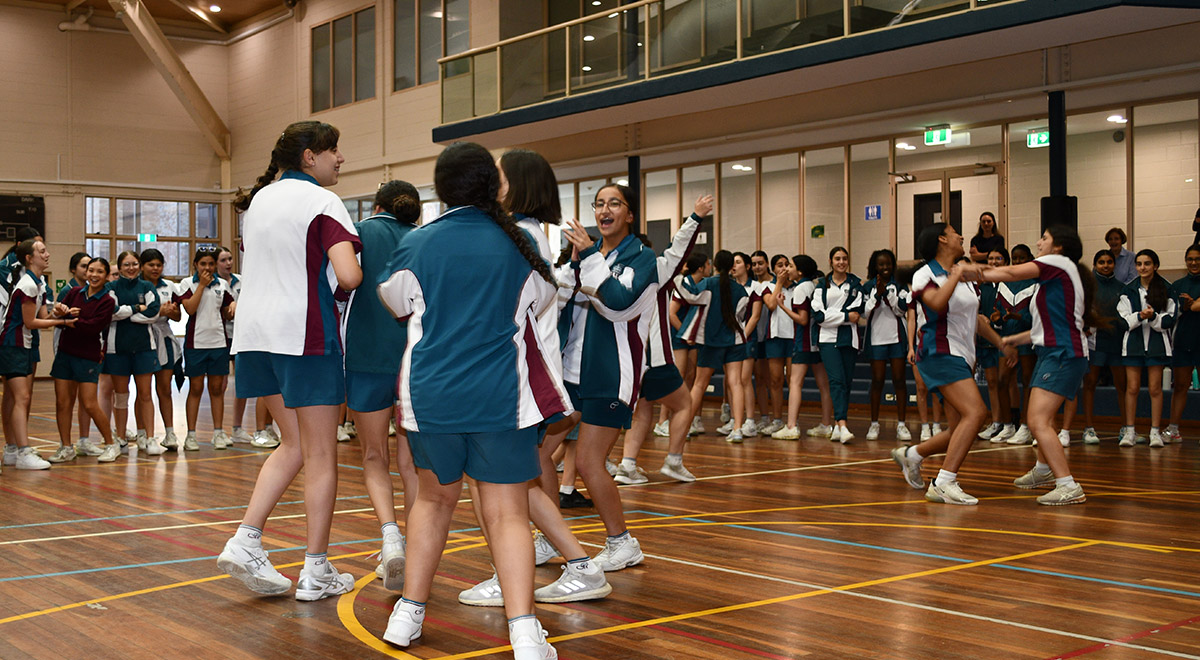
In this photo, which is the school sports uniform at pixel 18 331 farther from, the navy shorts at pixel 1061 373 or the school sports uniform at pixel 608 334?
the navy shorts at pixel 1061 373

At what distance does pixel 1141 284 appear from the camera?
10.4 metres

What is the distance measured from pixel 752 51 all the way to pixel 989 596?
1044cm

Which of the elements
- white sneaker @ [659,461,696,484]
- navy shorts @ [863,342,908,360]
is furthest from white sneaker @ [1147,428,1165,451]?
white sneaker @ [659,461,696,484]

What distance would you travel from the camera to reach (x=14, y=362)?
859cm

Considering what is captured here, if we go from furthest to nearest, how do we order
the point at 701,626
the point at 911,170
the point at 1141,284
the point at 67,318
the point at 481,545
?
the point at 911,170 → the point at 1141,284 → the point at 67,318 → the point at 481,545 → the point at 701,626

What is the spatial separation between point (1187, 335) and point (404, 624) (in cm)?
923

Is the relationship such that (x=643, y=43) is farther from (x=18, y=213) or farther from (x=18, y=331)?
(x=18, y=213)

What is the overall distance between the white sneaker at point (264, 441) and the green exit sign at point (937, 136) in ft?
30.6

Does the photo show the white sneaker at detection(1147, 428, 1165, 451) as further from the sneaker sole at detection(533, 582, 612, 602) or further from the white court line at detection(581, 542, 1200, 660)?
the sneaker sole at detection(533, 582, 612, 602)

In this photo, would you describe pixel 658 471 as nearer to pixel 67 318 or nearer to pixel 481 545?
pixel 481 545

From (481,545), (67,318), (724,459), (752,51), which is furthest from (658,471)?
(752,51)

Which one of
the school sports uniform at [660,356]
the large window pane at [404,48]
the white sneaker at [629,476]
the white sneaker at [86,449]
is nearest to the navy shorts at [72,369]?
the white sneaker at [86,449]

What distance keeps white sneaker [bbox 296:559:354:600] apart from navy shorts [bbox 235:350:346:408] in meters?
0.67

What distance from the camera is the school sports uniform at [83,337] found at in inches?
355
